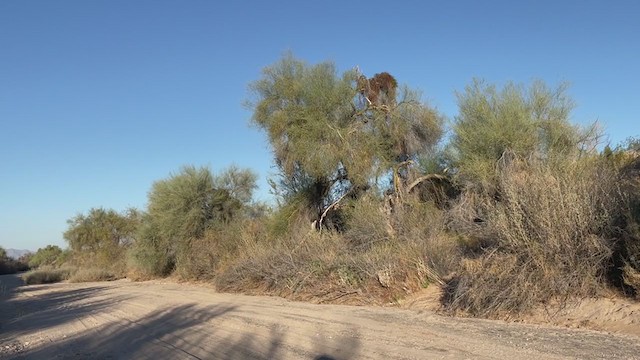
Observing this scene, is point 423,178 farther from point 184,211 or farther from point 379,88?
point 184,211

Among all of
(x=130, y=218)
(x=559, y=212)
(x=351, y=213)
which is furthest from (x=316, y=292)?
(x=130, y=218)

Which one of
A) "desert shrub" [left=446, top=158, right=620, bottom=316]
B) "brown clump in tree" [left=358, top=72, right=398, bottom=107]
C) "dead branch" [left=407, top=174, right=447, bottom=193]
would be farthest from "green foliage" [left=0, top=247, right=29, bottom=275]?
"desert shrub" [left=446, top=158, right=620, bottom=316]

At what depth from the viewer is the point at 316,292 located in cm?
1759

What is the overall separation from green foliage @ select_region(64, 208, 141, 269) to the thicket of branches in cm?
2731

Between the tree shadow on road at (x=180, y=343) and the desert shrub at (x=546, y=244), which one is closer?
the tree shadow on road at (x=180, y=343)

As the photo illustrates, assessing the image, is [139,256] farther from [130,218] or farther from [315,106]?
[130,218]

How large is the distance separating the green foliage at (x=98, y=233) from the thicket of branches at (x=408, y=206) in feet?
89.6

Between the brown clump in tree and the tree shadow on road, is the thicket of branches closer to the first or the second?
the brown clump in tree

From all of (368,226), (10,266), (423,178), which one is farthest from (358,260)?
(10,266)

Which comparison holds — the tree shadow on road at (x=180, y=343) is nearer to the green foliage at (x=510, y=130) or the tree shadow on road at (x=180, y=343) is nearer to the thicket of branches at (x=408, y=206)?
the thicket of branches at (x=408, y=206)

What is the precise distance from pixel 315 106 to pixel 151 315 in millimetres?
13075

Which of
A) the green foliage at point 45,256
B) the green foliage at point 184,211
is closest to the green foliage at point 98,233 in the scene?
the green foliage at point 184,211

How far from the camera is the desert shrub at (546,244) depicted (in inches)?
431

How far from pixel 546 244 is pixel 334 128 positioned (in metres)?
14.6
